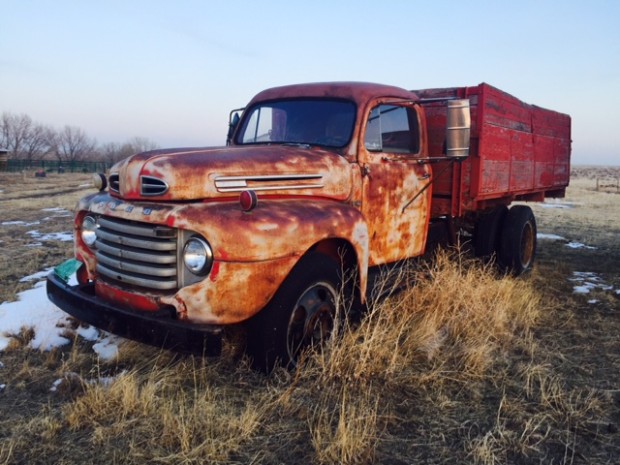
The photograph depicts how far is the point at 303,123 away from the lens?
4598 mm

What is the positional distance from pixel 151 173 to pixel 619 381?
3.60 meters

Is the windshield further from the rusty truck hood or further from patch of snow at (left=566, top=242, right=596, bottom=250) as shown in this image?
patch of snow at (left=566, top=242, right=596, bottom=250)

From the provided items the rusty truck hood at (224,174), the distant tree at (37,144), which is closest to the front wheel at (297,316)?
the rusty truck hood at (224,174)

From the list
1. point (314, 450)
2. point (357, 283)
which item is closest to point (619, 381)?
point (357, 283)

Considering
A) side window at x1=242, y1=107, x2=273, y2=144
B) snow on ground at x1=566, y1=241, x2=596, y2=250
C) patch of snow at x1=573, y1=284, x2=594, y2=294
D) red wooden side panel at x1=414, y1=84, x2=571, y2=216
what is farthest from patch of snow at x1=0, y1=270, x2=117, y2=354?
snow on ground at x1=566, y1=241, x2=596, y2=250

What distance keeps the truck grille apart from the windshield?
5.59 ft


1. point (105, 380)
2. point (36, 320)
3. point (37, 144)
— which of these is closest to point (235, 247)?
point (105, 380)

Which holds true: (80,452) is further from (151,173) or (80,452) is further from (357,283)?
(357,283)

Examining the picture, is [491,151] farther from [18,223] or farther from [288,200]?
[18,223]

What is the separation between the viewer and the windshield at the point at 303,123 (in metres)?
4.41

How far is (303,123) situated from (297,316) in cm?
188

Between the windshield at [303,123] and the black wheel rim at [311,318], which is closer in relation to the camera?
the black wheel rim at [311,318]

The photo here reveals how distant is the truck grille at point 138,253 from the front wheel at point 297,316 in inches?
25.5

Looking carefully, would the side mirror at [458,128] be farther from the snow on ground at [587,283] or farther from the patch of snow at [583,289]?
Answer: the patch of snow at [583,289]
